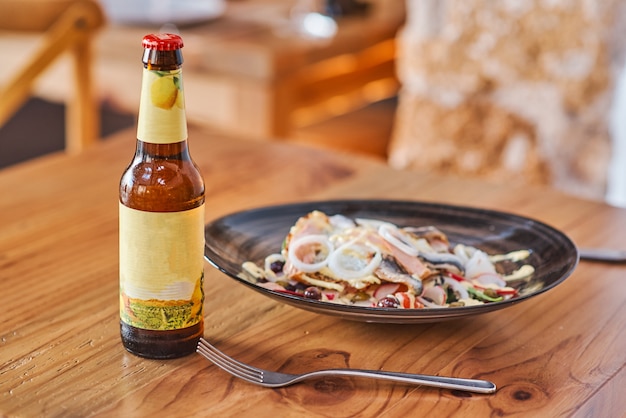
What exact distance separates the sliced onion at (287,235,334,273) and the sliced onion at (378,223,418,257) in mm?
61

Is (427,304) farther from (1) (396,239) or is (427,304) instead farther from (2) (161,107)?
(2) (161,107)

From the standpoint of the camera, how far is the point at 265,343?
0.99m

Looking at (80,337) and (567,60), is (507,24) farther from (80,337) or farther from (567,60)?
(80,337)

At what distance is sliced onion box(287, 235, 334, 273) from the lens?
1034 mm

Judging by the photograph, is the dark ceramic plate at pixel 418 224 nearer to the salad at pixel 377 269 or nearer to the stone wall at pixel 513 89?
the salad at pixel 377 269

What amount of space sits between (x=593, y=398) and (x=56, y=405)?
50 cm

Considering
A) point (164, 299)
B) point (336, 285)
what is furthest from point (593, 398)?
point (164, 299)

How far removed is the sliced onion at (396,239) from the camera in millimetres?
1033

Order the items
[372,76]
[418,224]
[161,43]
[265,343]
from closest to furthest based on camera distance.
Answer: [161,43] < [265,343] < [418,224] < [372,76]

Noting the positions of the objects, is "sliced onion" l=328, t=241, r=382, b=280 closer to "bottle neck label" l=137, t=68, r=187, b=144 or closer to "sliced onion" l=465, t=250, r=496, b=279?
"sliced onion" l=465, t=250, r=496, b=279

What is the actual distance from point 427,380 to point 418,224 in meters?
0.39

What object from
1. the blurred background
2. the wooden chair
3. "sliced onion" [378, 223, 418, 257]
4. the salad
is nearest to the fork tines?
the salad

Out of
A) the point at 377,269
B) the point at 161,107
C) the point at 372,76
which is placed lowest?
the point at 372,76

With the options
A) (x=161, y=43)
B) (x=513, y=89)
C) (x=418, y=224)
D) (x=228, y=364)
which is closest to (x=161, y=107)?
(x=161, y=43)
